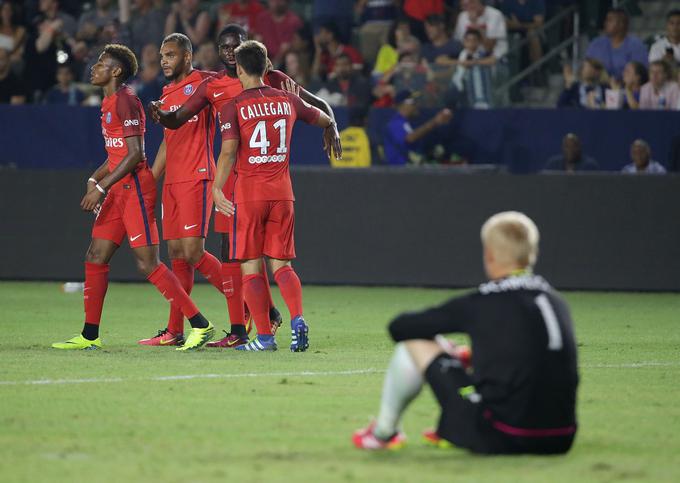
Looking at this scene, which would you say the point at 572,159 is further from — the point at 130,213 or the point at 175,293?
the point at 130,213

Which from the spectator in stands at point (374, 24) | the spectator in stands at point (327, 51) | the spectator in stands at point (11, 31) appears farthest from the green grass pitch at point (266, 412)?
the spectator in stands at point (11, 31)

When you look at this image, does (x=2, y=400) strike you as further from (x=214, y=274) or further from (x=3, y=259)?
(x=3, y=259)

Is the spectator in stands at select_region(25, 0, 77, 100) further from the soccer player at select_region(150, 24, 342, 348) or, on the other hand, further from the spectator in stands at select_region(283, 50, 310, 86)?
the soccer player at select_region(150, 24, 342, 348)

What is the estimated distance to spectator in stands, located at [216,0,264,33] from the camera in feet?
70.1

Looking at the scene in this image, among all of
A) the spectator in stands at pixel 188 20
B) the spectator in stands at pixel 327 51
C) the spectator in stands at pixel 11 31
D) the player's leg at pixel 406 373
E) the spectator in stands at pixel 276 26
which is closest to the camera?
the player's leg at pixel 406 373

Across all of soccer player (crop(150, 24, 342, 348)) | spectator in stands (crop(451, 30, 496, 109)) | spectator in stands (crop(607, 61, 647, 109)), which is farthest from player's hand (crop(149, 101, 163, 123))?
spectator in stands (crop(607, 61, 647, 109))

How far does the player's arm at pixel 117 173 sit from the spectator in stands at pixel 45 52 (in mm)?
10958

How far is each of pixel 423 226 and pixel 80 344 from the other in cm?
736

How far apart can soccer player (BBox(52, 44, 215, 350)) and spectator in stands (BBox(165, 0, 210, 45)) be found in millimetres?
10297

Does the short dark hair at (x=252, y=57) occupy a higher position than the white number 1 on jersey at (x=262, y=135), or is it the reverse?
the short dark hair at (x=252, y=57)

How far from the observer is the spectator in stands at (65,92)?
826 inches

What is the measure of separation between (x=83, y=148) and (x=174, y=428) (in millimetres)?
12867

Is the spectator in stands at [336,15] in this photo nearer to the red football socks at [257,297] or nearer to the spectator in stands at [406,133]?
the spectator in stands at [406,133]

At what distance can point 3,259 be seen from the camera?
18438mm
